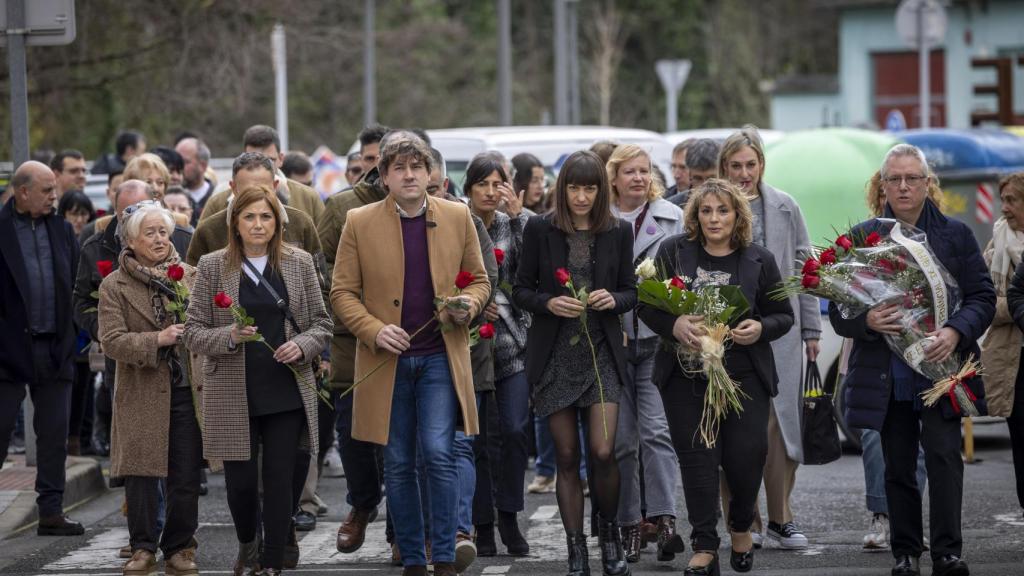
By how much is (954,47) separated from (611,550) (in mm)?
34130

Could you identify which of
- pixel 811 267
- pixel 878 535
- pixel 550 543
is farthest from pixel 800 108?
pixel 811 267

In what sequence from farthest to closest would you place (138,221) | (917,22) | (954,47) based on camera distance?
(954,47), (917,22), (138,221)

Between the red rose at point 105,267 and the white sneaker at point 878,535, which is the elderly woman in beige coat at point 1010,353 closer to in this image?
the white sneaker at point 878,535

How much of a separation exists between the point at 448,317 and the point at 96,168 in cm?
968

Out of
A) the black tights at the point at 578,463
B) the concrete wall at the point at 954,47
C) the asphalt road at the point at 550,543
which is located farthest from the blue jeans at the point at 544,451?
the concrete wall at the point at 954,47

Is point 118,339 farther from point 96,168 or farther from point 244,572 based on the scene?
point 96,168

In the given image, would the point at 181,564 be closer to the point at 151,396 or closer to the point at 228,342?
the point at 151,396

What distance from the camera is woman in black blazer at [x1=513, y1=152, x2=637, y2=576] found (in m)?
8.14

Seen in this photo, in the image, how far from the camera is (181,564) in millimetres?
8469

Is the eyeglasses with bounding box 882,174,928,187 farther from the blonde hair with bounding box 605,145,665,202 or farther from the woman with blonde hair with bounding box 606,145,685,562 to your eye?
the blonde hair with bounding box 605,145,665,202

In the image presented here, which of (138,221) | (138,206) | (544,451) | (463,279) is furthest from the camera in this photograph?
(544,451)

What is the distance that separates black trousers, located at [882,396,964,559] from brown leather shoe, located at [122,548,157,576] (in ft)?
11.7

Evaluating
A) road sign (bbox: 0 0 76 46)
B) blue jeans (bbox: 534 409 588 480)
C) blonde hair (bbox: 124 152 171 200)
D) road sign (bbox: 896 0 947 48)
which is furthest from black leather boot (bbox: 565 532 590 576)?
road sign (bbox: 896 0 947 48)

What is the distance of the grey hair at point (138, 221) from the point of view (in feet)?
27.9
